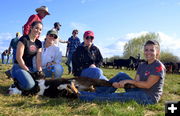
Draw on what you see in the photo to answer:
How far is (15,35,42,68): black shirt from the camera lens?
4.68 m

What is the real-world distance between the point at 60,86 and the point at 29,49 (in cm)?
120

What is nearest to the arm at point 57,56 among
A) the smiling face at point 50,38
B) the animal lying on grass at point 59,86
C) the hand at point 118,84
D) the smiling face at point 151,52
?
the smiling face at point 50,38

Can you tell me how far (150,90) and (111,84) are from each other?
739mm

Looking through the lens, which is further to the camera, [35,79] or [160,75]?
[35,79]

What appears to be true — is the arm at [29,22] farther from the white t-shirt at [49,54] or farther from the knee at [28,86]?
the knee at [28,86]

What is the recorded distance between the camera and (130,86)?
3.88 metres

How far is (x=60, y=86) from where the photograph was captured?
423 cm

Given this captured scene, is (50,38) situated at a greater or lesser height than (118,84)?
greater

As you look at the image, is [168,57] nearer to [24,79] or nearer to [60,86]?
[60,86]

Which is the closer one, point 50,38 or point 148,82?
point 148,82

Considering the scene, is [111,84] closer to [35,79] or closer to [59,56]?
[35,79]

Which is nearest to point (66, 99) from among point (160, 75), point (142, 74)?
point (142, 74)

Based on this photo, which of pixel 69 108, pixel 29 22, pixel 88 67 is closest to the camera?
pixel 69 108

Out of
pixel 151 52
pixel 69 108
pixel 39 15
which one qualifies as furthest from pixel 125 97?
pixel 39 15
